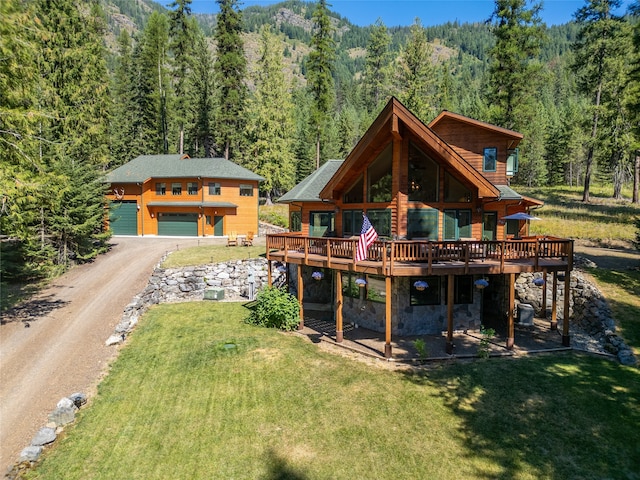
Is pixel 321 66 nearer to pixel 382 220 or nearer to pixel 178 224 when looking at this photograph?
pixel 178 224

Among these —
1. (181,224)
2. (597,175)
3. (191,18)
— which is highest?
(191,18)

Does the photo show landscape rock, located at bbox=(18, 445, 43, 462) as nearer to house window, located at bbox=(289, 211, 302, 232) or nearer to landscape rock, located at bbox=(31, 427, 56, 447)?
landscape rock, located at bbox=(31, 427, 56, 447)

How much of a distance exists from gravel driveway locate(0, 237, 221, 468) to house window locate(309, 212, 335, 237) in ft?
32.3

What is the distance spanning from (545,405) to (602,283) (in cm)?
1112

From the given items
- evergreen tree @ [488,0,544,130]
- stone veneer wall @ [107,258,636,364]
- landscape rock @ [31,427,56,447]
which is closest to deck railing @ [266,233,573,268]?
stone veneer wall @ [107,258,636,364]

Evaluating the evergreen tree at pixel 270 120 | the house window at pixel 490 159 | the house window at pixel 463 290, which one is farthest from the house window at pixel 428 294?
the evergreen tree at pixel 270 120

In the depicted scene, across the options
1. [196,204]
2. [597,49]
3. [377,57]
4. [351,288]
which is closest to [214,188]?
[196,204]

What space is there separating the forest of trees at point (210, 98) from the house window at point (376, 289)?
512 inches

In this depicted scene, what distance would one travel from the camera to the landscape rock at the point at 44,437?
8.80 metres

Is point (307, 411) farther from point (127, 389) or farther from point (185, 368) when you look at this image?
point (127, 389)

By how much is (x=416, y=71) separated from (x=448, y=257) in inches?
1147

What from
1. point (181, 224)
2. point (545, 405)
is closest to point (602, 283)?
point (545, 405)

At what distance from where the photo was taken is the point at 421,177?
591 inches

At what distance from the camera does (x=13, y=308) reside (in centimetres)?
1653
